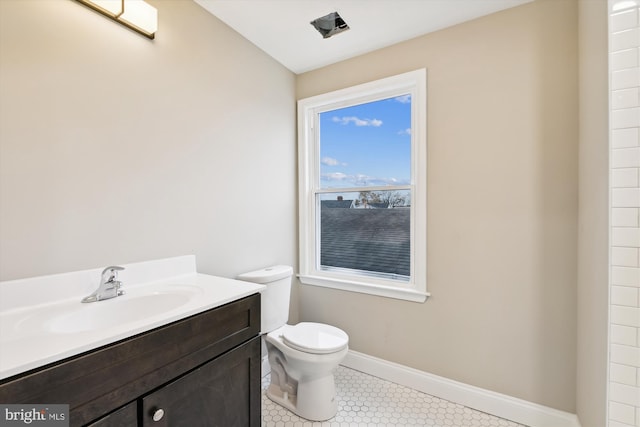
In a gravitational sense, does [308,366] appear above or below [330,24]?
below

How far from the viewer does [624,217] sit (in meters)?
1.00

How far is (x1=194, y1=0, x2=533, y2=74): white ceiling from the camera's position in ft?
5.09

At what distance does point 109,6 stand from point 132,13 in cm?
8

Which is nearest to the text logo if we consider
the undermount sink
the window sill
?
the undermount sink

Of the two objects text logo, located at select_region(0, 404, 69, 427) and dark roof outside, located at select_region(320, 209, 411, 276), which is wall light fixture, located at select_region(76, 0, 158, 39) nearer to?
text logo, located at select_region(0, 404, 69, 427)

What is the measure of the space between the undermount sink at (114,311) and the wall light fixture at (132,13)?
3.90 feet

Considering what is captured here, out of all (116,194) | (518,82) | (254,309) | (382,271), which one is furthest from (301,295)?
(518,82)

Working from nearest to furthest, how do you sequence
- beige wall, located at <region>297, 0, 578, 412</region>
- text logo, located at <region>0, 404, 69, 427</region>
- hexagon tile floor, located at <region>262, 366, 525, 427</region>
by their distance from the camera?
1. text logo, located at <region>0, 404, 69, 427</region>
2. beige wall, located at <region>297, 0, 578, 412</region>
3. hexagon tile floor, located at <region>262, 366, 525, 427</region>

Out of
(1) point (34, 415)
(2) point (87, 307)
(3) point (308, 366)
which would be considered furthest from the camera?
(3) point (308, 366)

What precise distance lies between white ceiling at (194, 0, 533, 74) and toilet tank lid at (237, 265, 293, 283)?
154 centimetres

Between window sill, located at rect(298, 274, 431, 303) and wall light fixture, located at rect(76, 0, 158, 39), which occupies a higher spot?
wall light fixture, located at rect(76, 0, 158, 39)

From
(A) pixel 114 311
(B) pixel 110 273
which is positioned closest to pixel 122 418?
(A) pixel 114 311

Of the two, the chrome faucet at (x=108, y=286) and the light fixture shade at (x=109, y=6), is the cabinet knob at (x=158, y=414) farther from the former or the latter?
the light fixture shade at (x=109, y=6)

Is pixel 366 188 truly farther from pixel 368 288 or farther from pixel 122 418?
pixel 122 418
